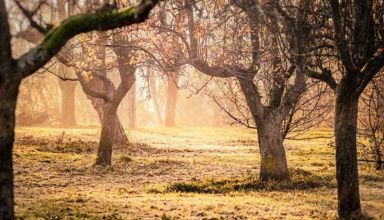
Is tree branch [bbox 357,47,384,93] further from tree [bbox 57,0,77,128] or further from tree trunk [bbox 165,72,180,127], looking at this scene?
tree trunk [bbox 165,72,180,127]

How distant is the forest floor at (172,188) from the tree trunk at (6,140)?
3754 millimetres

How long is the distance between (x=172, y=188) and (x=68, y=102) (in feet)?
130

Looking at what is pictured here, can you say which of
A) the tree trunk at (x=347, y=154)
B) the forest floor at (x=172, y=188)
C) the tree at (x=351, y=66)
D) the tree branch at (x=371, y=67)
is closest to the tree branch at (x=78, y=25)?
the tree at (x=351, y=66)

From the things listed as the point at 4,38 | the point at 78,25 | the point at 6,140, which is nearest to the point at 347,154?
the point at 78,25

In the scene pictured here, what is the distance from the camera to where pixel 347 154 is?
11992mm

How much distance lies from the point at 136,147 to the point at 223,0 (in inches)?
650

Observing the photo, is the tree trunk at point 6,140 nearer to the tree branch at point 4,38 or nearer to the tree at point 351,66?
the tree branch at point 4,38

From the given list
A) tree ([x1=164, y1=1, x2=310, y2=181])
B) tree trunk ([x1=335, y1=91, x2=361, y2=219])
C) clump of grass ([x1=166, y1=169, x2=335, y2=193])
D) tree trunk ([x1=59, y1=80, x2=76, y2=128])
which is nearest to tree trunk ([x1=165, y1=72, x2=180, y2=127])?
tree trunk ([x1=59, y1=80, x2=76, y2=128])

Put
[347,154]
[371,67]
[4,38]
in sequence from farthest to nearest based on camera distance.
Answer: [347,154] → [371,67] → [4,38]

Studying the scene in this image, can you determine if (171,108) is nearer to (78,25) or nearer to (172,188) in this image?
(172,188)

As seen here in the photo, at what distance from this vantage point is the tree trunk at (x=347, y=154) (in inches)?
473

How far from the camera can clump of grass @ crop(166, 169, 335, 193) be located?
17.1 meters

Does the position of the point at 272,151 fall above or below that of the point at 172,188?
above

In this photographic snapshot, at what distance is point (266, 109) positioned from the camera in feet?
61.1
